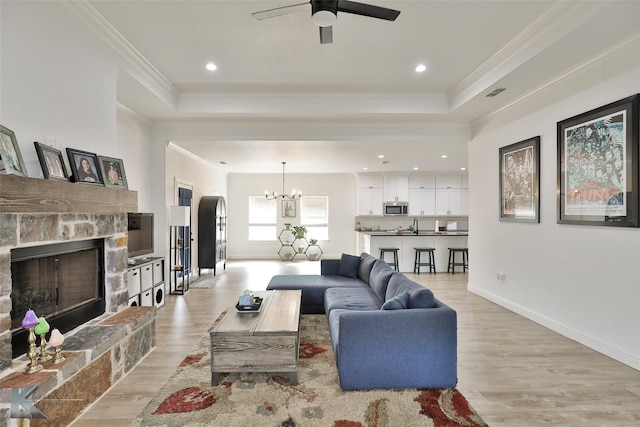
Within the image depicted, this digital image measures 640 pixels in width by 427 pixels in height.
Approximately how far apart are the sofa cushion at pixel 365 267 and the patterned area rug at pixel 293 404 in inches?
74.5

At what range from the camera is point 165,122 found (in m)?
5.30

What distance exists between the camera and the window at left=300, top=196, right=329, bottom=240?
34.2 feet

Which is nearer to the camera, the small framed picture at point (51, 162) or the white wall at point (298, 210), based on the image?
the small framed picture at point (51, 162)

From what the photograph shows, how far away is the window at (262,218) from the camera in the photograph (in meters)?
10.4

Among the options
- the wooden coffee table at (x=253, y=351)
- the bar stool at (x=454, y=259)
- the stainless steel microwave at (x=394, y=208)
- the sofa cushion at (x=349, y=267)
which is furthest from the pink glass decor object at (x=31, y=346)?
the stainless steel microwave at (x=394, y=208)

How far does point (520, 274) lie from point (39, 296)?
514 cm

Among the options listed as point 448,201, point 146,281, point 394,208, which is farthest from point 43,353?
point 448,201

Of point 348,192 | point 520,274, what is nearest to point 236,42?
point 520,274

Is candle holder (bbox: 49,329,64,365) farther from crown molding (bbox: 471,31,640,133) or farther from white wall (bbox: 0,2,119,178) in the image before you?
crown molding (bbox: 471,31,640,133)

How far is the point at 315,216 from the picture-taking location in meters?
10.5

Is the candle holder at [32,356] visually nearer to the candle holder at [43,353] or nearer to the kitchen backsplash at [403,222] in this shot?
the candle holder at [43,353]

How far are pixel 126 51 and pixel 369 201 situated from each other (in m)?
7.53

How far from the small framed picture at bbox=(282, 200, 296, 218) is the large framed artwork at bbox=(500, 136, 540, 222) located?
256 inches

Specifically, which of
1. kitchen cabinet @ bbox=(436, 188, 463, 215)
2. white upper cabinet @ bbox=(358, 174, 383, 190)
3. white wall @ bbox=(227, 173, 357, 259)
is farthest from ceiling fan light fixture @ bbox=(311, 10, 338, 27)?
kitchen cabinet @ bbox=(436, 188, 463, 215)
